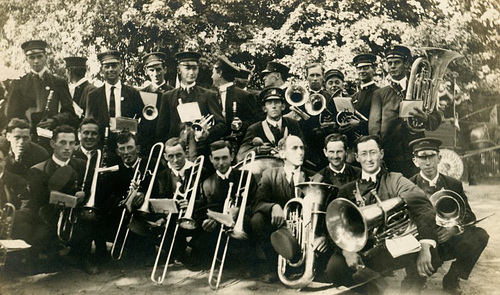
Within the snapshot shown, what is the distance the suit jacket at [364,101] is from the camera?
5.95 m

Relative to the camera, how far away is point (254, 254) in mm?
5633

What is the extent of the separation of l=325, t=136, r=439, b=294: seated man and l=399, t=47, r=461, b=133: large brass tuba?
668 millimetres

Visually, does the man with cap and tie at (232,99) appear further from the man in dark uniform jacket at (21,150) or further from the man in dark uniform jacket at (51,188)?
the man in dark uniform jacket at (21,150)

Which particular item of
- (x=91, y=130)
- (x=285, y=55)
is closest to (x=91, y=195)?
(x=91, y=130)

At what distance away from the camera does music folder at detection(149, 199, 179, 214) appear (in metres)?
5.76

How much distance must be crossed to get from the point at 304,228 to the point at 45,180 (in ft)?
11.1

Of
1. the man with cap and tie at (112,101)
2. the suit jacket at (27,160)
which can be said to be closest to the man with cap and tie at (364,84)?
the man with cap and tie at (112,101)

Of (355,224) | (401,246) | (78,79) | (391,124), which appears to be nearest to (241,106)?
(391,124)

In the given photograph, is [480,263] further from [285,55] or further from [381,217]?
[285,55]

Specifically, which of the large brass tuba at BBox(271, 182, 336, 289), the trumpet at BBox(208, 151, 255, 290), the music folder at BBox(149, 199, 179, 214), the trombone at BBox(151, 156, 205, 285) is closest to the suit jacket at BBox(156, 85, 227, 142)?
the trombone at BBox(151, 156, 205, 285)

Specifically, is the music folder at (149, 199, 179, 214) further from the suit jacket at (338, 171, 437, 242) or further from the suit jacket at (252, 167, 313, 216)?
the suit jacket at (338, 171, 437, 242)

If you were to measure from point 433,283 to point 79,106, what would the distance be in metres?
5.06

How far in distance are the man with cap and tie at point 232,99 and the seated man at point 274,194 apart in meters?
0.56

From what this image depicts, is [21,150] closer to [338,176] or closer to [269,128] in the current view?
[269,128]
